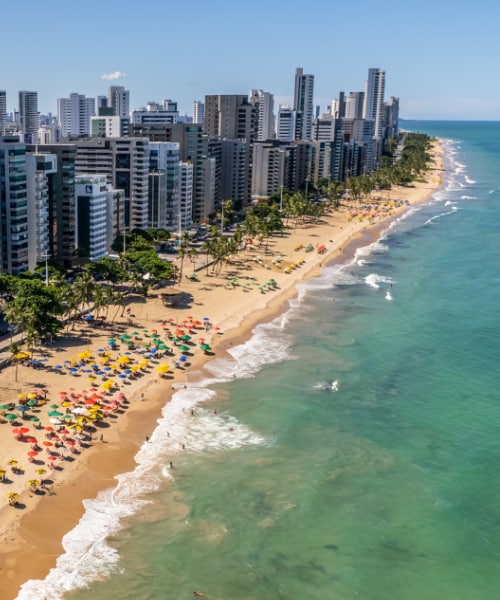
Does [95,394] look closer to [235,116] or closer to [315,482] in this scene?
[315,482]

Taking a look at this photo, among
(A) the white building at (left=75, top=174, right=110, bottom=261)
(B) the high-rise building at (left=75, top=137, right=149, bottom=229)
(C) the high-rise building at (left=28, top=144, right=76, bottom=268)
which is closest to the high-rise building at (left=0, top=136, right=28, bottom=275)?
(C) the high-rise building at (left=28, top=144, right=76, bottom=268)

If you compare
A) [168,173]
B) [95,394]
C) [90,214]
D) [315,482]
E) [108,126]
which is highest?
[108,126]

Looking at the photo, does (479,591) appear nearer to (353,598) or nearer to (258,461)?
(353,598)

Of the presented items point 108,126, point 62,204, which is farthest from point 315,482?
point 108,126

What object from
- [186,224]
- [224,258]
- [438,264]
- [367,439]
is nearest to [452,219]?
[438,264]

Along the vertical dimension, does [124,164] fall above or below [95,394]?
above

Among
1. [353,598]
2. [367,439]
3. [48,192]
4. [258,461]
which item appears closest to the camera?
[353,598]
